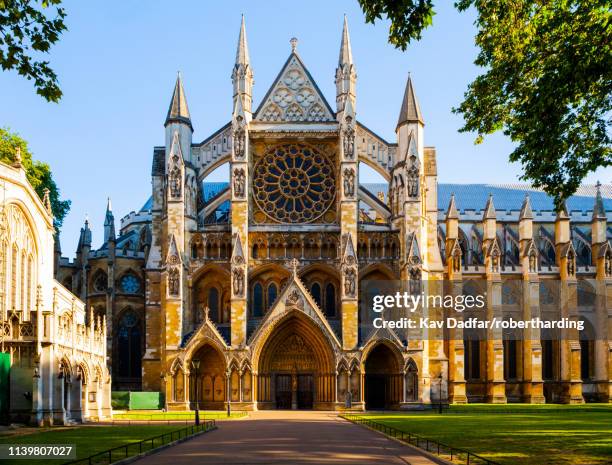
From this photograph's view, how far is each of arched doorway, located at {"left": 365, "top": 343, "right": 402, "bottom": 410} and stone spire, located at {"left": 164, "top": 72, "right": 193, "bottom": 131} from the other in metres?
20.9

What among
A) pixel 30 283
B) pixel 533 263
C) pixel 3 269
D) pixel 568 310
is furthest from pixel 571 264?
pixel 3 269

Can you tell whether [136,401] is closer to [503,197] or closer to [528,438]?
[528,438]

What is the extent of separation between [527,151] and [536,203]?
6230 centimetres

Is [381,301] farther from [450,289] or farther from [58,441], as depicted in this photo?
[58,441]

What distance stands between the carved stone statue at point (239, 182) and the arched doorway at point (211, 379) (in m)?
10.6

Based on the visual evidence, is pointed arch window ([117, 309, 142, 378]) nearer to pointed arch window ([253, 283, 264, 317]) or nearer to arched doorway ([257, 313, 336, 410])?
pointed arch window ([253, 283, 264, 317])

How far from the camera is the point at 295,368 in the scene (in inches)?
2362

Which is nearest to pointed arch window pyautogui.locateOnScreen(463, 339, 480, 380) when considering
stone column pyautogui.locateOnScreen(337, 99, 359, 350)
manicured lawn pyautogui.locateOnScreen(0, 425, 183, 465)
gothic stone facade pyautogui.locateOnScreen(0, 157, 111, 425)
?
stone column pyautogui.locateOnScreen(337, 99, 359, 350)

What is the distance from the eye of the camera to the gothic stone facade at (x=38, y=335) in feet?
124

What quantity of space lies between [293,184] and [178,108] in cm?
974

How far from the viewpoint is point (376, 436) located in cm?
3288

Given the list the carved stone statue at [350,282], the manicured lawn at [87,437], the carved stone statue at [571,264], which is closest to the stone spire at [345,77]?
the carved stone statue at [350,282]

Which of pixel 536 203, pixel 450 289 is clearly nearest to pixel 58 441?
pixel 450 289

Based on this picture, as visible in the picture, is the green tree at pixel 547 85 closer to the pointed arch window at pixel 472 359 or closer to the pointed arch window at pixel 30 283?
the pointed arch window at pixel 30 283
